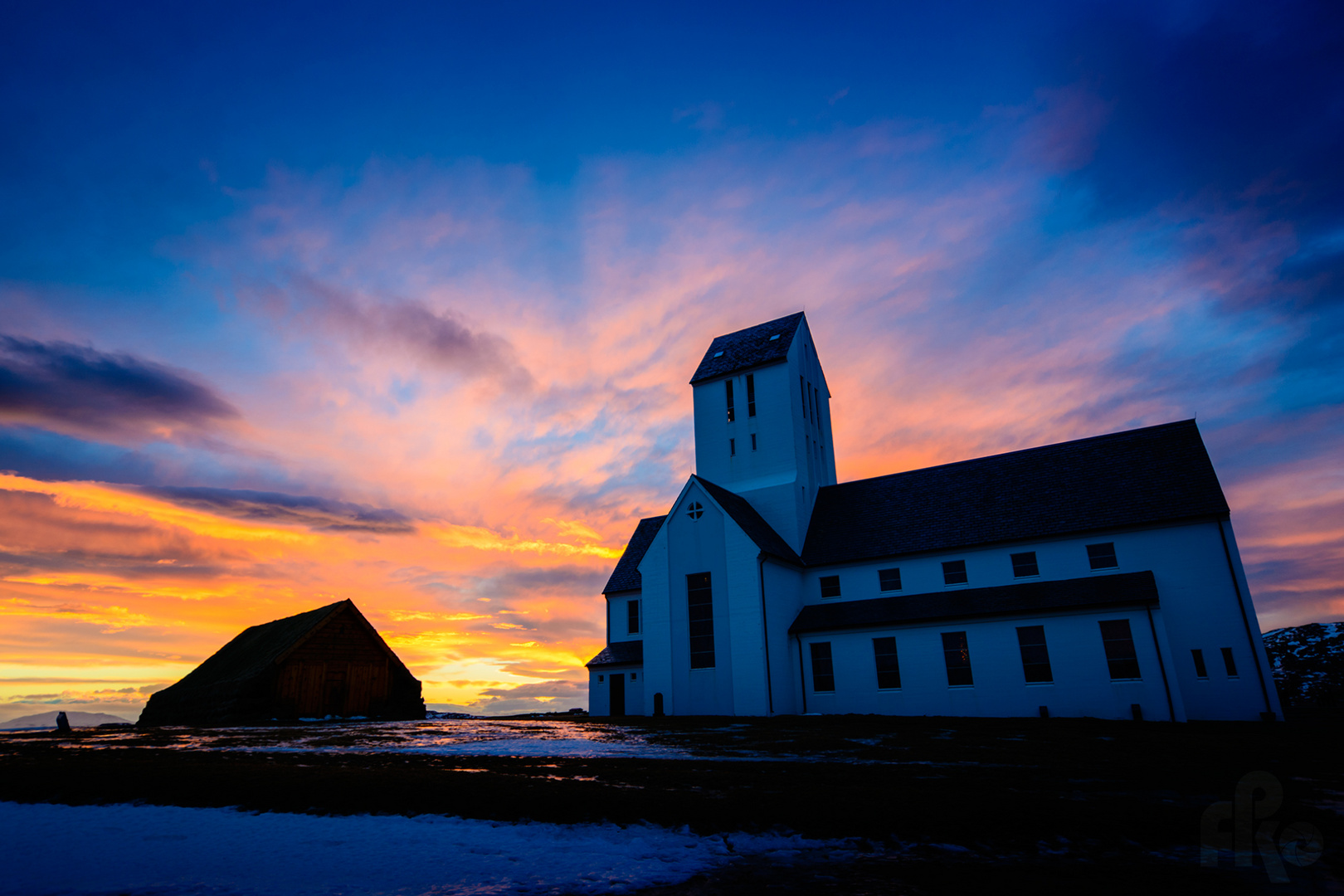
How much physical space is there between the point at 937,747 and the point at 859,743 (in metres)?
2.26

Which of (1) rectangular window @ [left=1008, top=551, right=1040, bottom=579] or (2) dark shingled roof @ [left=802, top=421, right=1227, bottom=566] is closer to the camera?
(2) dark shingled roof @ [left=802, top=421, right=1227, bottom=566]

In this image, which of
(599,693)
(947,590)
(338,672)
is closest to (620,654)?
(599,693)

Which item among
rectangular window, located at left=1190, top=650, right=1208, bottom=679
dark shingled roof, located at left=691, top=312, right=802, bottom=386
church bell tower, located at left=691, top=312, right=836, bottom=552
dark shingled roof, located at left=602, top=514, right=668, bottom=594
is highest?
dark shingled roof, located at left=691, top=312, right=802, bottom=386

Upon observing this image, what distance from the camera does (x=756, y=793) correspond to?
344 inches

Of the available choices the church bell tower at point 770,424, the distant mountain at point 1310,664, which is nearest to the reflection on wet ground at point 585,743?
the church bell tower at point 770,424

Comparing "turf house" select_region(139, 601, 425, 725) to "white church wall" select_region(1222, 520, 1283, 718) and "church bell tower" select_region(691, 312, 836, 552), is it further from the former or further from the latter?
"white church wall" select_region(1222, 520, 1283, 718)

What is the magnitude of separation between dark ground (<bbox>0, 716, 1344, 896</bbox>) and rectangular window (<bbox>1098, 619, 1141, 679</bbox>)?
1071 cm

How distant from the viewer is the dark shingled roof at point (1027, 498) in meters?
30.1

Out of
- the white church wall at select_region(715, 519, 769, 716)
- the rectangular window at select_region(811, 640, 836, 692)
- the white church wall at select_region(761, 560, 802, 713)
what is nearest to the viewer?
the white church wall at select_region(715, 519, 769, 716)

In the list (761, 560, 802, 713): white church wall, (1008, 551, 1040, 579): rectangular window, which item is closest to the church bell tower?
(761, 560, 802, 713): white church wall

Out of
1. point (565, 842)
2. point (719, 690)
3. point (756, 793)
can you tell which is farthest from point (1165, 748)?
point (719, 690)

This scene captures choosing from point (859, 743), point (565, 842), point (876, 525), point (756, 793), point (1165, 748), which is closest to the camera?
point (565, 842)

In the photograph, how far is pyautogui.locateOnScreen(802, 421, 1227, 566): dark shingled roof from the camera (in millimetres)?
30125

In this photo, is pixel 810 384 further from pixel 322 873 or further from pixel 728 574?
pixel 322 873
